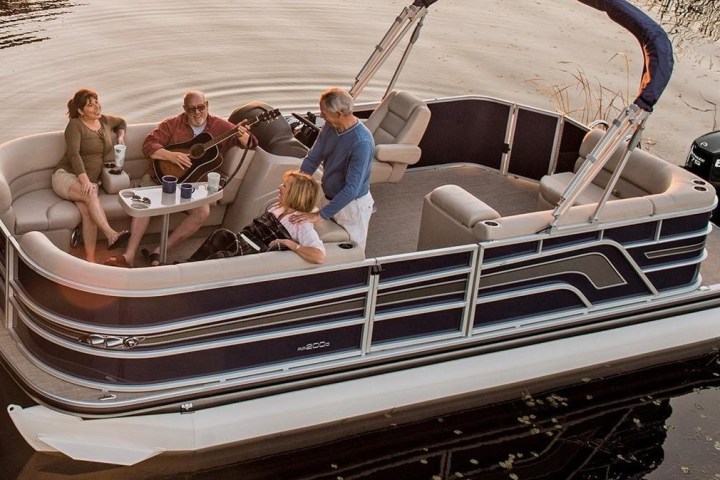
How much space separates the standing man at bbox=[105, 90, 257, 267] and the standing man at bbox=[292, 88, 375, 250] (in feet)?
2.35

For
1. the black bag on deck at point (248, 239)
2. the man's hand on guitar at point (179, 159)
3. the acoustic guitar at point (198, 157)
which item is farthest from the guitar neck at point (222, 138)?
the black bag on deck at point (248, 239)

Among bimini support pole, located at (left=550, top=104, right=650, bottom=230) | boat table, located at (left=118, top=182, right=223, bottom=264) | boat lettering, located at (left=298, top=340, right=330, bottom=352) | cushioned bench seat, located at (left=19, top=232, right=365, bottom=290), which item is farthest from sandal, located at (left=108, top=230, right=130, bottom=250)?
bimini support pole, located at (left=550, top=104, right=650, bottom=230)

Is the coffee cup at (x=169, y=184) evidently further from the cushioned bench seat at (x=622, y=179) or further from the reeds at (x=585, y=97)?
the reeds at (x=585, y=97)

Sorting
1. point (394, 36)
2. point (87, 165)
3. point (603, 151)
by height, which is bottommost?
point (87, 165)

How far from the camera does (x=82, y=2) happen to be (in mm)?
11609

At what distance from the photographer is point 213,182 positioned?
16.9 feet

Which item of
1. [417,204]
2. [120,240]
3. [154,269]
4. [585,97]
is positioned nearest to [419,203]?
[417,204]

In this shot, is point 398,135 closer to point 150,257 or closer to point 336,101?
point 336,101

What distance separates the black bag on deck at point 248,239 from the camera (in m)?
4.68

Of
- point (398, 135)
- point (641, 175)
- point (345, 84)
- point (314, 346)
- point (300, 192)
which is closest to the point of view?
point (300, 192)

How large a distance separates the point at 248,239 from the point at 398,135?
6.40ft

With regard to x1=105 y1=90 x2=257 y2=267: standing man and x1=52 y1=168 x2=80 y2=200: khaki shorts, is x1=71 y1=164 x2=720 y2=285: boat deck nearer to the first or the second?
x1=105 y1=90 x2=257 y2=267: standing man

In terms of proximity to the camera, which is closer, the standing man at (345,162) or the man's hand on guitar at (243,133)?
the standing man at (345,162)

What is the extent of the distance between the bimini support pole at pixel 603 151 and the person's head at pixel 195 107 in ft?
6.60
